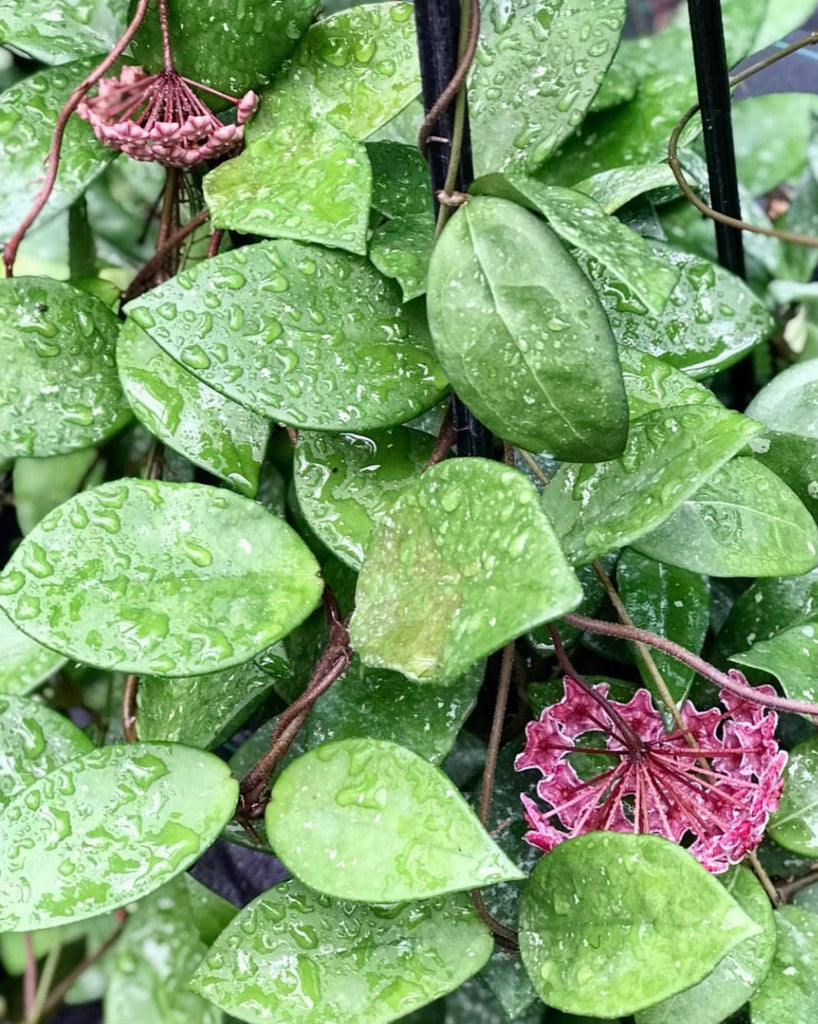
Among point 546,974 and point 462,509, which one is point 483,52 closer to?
point 462,509

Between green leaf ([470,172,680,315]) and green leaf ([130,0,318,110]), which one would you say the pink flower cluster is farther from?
green leaf ([470,172,680,315])

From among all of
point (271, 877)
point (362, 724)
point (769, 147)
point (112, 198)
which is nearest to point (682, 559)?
point (362, 724)

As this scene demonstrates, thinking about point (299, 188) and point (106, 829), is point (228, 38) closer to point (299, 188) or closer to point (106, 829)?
point (299, 188)

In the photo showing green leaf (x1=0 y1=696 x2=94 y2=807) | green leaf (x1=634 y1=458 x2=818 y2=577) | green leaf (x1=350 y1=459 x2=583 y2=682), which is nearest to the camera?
green leaf (x1=350 y1=459 x2=583 y2=682)

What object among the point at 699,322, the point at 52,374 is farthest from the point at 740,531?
the point at 52,374

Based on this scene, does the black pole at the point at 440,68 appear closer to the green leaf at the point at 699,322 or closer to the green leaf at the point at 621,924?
the green leaf at the point at 699,322

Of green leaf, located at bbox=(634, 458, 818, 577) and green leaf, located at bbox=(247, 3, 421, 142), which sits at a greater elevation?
green leaf, located at bbox=(247, 3, 421, 142)

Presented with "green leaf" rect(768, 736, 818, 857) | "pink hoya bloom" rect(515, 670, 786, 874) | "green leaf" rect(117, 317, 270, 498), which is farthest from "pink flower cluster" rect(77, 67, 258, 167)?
"green leaf" rect(768, 736, 818, 857)
